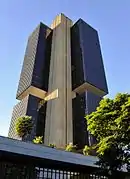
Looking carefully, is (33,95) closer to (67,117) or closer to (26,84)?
(26,84)

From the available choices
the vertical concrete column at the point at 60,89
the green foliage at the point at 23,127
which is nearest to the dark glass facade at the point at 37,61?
the vertical concrete column at the point at 60,89

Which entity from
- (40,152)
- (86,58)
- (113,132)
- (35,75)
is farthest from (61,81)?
(40,152)

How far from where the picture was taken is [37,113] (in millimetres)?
53344

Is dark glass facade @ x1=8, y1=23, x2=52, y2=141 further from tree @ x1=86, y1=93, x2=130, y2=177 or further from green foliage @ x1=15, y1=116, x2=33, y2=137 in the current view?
tree @ x1=86, y1=93, x2=130, y2=177

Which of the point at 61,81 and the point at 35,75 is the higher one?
the point at 35,75

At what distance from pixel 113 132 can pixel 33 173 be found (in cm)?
516

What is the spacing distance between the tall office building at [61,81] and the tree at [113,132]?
102ft

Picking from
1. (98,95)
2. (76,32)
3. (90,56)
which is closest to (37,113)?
(98,95)

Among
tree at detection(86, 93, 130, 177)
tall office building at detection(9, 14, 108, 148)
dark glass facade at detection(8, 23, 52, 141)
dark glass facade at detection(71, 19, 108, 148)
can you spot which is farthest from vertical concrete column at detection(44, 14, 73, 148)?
tree at detection(86, 93, 130, 177)

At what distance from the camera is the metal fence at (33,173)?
12984mm

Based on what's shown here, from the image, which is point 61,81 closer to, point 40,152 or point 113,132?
point 113,132

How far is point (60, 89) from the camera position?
52.9 meters

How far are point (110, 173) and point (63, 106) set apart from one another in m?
36.6

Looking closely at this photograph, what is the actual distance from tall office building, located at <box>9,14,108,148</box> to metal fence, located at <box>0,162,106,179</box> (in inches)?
1205
